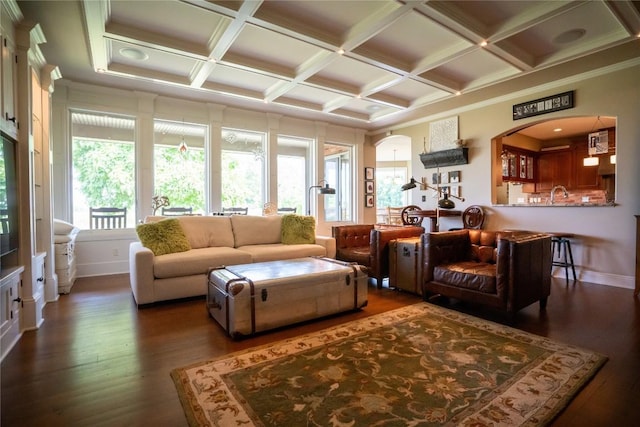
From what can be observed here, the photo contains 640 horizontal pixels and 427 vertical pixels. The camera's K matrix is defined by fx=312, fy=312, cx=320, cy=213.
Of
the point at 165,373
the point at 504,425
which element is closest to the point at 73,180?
the point at 165,373

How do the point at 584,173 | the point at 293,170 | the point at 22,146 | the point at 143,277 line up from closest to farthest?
the point at 22,146, the point at 143,277, the point at 293,170, the point at 584,173

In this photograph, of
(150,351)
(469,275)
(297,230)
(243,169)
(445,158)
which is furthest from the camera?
(243,169)

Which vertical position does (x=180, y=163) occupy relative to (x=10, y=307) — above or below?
above

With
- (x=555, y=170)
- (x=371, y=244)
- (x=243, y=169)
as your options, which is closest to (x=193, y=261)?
A: (x=371, y=244)

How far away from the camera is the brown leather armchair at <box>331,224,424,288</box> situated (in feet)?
13.0

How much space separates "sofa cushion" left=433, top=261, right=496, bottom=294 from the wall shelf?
2.82 m

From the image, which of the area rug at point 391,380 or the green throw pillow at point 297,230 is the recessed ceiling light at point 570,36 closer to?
the area rug at point 391,380

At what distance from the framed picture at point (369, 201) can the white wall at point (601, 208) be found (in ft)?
9.29

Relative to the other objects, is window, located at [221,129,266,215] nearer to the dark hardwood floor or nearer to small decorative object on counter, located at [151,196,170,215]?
small decorative object on counter, located at [151,196,170,215]

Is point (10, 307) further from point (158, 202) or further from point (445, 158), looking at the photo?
point (445, 158)

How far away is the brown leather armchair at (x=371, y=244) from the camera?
13.0ft

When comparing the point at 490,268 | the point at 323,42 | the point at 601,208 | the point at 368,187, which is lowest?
the point at 490,268

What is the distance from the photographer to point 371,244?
4.04 m

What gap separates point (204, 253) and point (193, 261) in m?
0.21
